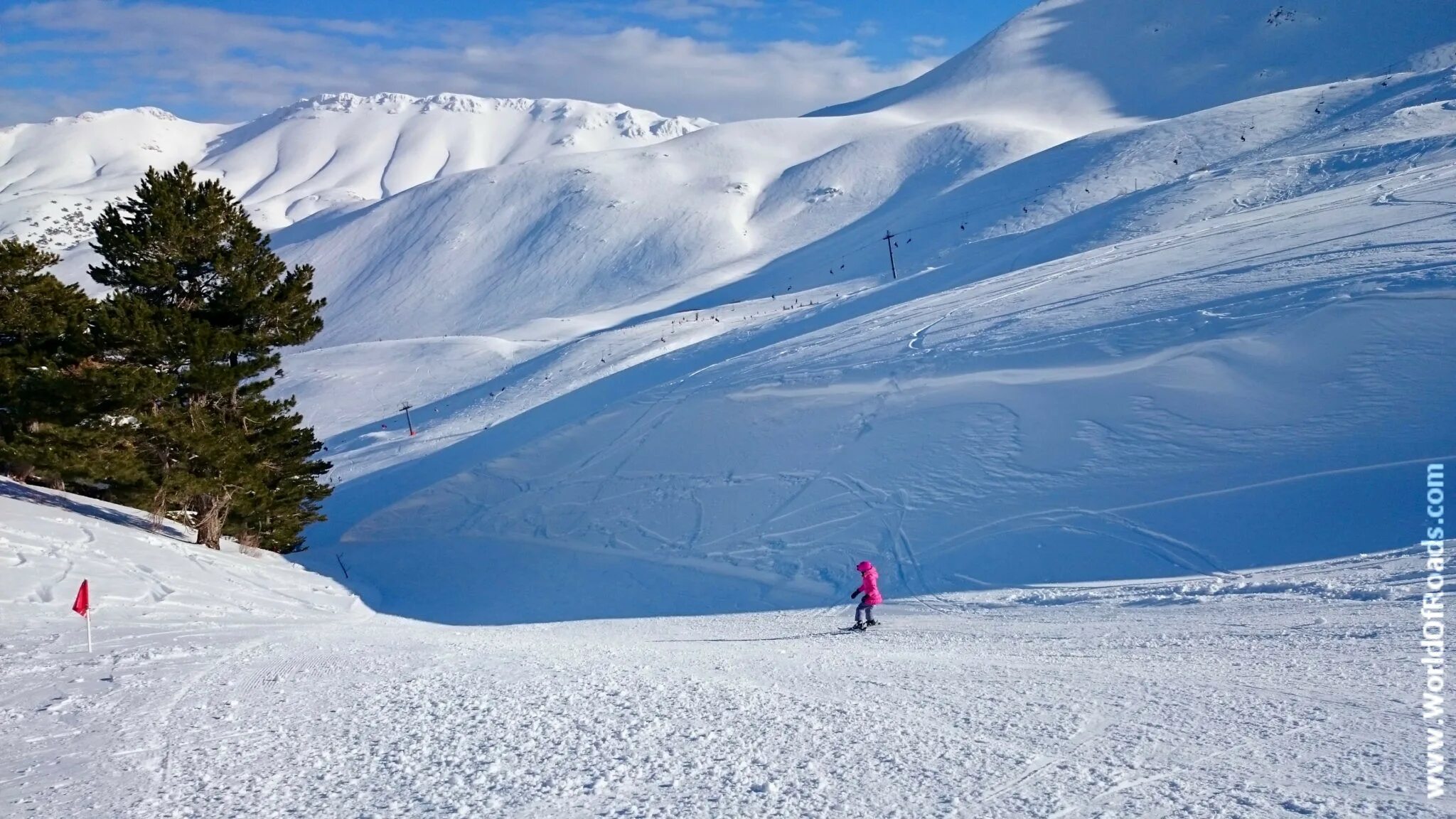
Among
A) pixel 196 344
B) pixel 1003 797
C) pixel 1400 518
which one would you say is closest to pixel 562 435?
pixel 196 344

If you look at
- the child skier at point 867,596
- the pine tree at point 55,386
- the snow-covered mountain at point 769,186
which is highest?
the snow-covered mountain at point 769,186

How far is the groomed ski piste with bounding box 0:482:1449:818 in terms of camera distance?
208 inches

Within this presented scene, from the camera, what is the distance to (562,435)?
27.1 metres

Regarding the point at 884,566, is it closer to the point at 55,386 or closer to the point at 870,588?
the point at 870,588

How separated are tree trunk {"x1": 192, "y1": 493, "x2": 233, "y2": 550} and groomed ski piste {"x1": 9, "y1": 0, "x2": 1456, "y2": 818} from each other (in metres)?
1.12

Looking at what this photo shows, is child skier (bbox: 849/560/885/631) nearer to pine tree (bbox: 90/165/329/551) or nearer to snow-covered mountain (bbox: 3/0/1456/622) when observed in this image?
snow-covered mountain (bbox: 3/0/1456/622)

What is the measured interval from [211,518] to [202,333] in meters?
3.78

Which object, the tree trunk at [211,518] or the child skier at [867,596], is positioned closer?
the child skier at [867,596]

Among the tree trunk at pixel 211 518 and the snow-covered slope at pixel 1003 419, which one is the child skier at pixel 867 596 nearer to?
the snow-covered slope at pixel 1003 419

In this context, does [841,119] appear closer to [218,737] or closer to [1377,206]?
[1377,206]

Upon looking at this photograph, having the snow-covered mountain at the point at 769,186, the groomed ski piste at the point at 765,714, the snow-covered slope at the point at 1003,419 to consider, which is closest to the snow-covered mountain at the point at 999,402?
the snow-covered slope at the point at 1003,419

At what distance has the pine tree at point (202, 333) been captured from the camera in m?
18.1

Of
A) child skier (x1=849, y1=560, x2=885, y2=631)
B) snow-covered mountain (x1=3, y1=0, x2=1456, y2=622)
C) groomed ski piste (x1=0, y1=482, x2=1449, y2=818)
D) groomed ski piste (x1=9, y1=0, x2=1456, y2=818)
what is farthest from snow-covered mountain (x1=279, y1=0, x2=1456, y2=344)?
groomed ski piste (x1=0, y1=482, x2=1449, y2=818)

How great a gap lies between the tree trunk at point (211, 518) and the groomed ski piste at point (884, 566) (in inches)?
44.1
